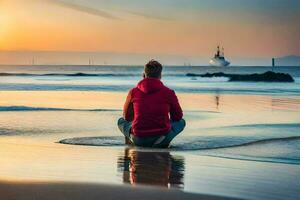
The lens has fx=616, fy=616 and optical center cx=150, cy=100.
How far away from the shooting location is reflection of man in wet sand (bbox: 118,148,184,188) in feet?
23.2

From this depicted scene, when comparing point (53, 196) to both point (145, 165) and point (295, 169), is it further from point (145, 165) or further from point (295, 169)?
point (295, 169)

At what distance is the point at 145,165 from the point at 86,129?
20.1ft

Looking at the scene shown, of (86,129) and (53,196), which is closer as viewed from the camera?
(53,196)

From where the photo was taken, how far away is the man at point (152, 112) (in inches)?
398

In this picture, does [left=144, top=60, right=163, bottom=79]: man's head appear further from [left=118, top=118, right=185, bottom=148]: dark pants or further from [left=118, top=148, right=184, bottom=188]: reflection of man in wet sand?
[left=118, top=148, right=184, bottom=188]: reflection of man in wet sand

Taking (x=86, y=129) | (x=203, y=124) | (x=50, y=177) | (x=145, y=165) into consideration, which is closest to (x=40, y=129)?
(x=86, y=129)

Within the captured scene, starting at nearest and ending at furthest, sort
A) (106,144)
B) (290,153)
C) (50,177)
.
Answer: (50,177) → (290,153) → (106,144)

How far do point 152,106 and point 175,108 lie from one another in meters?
0.46

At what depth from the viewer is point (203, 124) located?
15.7 m

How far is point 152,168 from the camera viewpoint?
816 cm

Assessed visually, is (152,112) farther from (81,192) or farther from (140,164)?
(81,192)

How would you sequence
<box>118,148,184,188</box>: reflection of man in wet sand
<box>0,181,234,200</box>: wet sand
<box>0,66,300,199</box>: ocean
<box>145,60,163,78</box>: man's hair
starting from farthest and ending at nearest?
<box>145,60,163,78</box>: man's hair → <box>0,66,300,199</box>: ocean → <box>118,148,184,188</box>: reflection of man in wet sand → <box>0,181,234,200</box>: wet sand

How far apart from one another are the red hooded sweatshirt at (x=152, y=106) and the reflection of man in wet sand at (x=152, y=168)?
0.49 metres

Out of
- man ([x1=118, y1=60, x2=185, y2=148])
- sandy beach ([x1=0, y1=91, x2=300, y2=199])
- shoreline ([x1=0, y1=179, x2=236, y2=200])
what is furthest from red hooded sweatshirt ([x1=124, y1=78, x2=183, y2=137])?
shoreline ([x1=0, y1=179, x2=236, y2=200])
